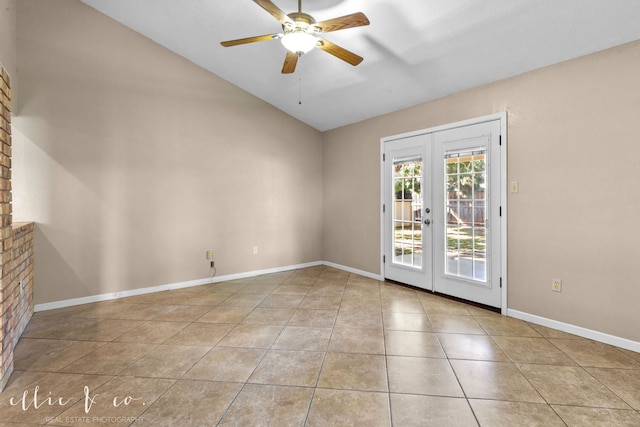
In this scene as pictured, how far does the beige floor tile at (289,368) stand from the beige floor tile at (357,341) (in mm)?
216

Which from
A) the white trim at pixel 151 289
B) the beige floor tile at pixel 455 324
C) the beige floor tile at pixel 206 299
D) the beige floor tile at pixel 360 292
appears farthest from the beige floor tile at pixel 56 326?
the beige floor tile at pixel 455 324

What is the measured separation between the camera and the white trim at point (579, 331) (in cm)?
245

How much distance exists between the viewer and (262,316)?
10.5 ft

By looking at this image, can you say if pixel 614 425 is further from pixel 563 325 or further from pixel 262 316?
pixel 262 316

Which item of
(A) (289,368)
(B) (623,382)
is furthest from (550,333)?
(A) (289,368)

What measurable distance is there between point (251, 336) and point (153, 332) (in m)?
0.94

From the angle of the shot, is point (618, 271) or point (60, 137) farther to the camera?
point (60, 137)

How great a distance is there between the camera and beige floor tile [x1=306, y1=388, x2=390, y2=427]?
1640 millimetres

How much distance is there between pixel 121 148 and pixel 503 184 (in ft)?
15.0

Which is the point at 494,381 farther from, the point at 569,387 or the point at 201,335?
the point at 201,335

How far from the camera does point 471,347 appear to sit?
2.50m

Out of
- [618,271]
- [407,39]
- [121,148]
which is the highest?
[407,39]

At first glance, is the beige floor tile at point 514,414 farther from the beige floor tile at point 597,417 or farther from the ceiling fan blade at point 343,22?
the ceiling fan blade at point 343,22

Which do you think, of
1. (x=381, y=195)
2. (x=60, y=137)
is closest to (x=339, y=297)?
(x=381, y=195)
